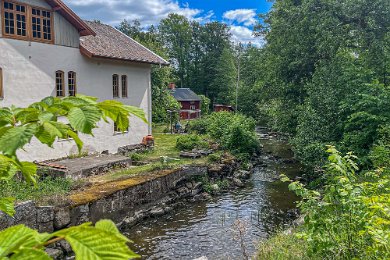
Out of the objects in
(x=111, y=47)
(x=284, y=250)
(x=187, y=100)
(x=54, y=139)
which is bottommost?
(x=284, y=250)

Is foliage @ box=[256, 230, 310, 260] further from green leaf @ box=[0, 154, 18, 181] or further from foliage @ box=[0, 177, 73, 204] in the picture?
foliage @ box=[0, 177, 73, 204]

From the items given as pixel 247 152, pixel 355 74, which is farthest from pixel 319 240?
pixel 247 152

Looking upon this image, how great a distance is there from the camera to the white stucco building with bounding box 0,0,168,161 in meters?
16.3

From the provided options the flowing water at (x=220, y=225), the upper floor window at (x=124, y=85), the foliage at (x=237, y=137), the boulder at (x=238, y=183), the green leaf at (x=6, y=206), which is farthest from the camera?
the foliage at (x=237, y=137)

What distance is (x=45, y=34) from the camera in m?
17.6

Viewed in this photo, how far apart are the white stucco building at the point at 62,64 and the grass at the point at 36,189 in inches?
164

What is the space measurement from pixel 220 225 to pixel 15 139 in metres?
12.7

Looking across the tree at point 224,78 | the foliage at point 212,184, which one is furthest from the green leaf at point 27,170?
the tree at point 224,78

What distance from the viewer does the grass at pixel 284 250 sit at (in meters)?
7.52

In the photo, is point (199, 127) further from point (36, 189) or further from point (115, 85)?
point (36, 189)

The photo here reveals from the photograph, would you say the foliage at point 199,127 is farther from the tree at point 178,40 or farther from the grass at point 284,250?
the tree at point 178,40

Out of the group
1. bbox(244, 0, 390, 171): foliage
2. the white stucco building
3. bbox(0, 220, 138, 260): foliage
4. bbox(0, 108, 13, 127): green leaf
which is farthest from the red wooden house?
bbox(0, 220, 138, 260): foliage

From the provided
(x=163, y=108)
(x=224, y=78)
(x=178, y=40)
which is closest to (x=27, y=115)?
(x=163, y=108)

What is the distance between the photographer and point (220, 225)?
44.4ft
